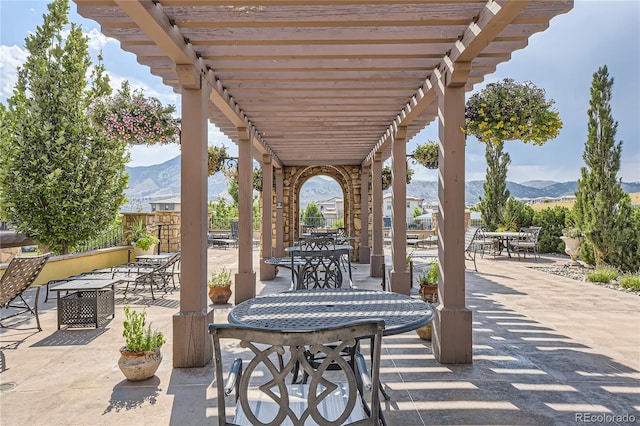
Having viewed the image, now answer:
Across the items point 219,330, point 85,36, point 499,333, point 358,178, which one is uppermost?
point 85,36

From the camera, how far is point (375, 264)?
745cm

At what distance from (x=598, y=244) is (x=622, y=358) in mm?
5798

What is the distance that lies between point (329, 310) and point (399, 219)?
3.65 meters

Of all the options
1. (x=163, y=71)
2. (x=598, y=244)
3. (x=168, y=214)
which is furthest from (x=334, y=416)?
(x=168, y=214)

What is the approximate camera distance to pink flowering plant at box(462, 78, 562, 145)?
310cm

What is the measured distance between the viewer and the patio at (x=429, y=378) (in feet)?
7.29

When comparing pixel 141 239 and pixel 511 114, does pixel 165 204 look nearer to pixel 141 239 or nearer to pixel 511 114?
pixel 141 239

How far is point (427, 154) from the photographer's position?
A: 7230mm

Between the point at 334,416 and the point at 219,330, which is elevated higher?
the point at 219,330

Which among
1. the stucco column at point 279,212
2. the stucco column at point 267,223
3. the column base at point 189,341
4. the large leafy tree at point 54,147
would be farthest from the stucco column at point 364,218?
the column base at point 189,341

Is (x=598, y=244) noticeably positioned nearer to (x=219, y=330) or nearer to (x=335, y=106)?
(x=335, y=106)

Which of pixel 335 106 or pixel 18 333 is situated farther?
pixel 335 106

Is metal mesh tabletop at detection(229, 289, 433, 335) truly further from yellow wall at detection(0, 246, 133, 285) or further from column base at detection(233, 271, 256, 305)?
yellow wall at detection(0, 246, 133, 285)

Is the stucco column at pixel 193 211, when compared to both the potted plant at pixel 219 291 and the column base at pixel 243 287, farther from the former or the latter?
the column base at pixel 243 287
